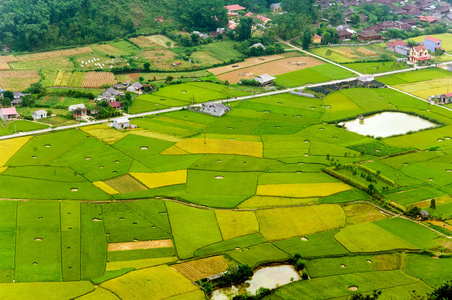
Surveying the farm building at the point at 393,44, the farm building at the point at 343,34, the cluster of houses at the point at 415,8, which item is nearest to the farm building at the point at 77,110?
the farm building at the point at 343,34

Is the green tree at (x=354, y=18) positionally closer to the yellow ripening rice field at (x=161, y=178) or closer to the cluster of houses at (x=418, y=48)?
the cluster of houses at (x=418, y=48)

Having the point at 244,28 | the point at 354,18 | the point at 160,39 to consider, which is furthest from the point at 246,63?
the point at 354,18

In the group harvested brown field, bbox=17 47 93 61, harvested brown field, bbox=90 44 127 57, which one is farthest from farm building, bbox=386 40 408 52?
harvested brown field, bbox=17 47 93 61

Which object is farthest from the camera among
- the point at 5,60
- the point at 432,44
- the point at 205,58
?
the point at 432,44

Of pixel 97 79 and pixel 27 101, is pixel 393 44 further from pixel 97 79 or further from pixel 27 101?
pixel 27 101

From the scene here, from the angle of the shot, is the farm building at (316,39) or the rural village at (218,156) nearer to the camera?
the rural village at (218,156)

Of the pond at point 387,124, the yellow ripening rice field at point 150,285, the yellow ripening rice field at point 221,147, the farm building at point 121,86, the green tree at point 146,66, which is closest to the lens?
the yellow ripening rice field at point 150,285
